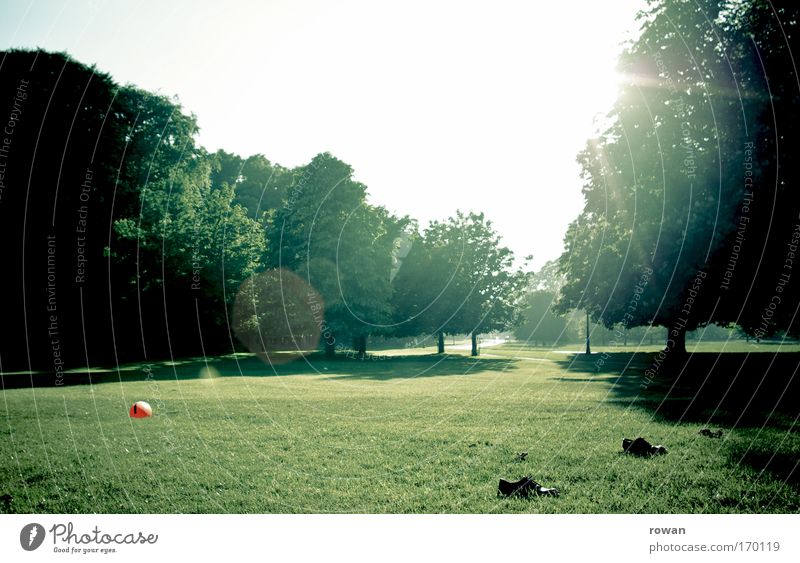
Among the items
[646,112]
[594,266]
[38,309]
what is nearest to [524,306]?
[594,266]

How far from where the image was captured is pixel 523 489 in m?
7.81

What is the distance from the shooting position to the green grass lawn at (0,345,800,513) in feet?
25.7

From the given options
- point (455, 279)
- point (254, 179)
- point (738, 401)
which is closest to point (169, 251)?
point (455, 279)

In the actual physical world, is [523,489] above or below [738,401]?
above

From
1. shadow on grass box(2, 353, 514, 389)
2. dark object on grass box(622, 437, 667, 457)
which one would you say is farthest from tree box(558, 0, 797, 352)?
shadow on grass box(2, 353, 514, 389)

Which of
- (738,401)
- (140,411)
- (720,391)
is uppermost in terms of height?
(738,401)

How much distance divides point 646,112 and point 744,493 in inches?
924

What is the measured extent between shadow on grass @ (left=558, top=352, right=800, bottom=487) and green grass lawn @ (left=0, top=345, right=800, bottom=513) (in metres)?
0.08

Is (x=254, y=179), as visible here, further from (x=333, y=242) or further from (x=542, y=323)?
(x=542, y=323)

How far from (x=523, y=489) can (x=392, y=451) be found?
12.6 ft

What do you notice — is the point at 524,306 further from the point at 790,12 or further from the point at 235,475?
the point at 235,475

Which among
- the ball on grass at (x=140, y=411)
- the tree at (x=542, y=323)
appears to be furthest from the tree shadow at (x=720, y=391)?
the tree at (x=542, y=323)

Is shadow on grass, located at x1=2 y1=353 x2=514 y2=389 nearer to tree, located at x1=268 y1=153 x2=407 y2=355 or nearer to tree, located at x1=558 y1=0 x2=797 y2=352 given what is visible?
tree, located at x1=268 y1=153 x2=407 y2=355

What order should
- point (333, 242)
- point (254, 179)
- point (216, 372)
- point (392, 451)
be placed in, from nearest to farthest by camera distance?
point (392, 451) < point (216, 372) < point (333, 242) < point (254, 179)
